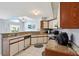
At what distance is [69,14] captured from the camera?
1418 mm

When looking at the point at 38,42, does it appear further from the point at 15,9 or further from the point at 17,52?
the point at 15,9

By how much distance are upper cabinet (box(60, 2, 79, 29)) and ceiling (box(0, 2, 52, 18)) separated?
16cm

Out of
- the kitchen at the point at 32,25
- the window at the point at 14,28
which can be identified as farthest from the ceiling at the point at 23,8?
the window at the point at 14,28

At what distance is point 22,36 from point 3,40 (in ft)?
0.76

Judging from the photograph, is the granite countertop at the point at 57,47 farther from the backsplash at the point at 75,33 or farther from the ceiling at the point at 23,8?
the ceiling at the point at 23,8

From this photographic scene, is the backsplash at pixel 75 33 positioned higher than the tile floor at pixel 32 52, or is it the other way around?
the backsplash at pixel 75 33

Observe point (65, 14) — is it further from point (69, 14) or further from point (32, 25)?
point (32, 25)

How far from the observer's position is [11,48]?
1465 millimetres

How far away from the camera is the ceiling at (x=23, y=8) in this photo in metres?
1.42

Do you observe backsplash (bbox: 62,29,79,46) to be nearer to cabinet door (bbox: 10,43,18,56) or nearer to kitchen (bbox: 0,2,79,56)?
kitchen (bbox: 0,2,79,56)

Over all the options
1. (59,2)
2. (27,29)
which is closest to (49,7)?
(59,2)

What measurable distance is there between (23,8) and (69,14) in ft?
1.81

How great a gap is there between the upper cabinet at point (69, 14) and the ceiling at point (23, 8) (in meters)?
0.16

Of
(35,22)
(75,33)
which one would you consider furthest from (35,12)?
(75,33)
